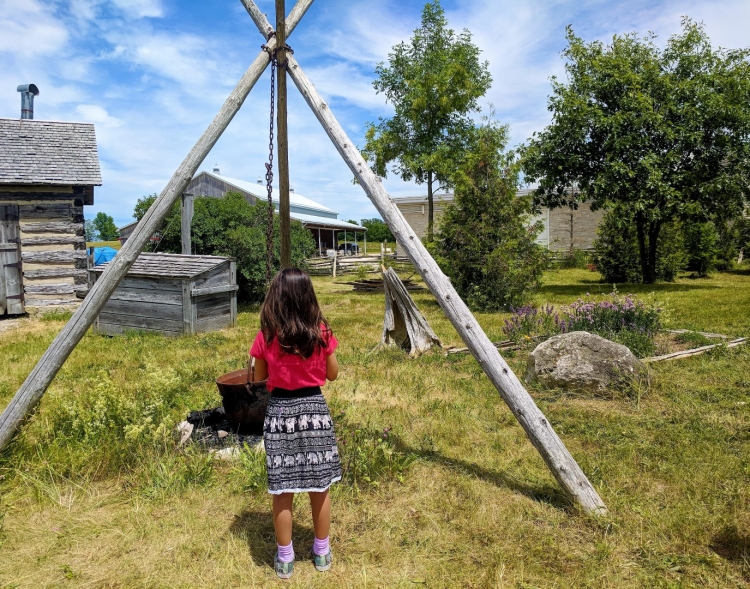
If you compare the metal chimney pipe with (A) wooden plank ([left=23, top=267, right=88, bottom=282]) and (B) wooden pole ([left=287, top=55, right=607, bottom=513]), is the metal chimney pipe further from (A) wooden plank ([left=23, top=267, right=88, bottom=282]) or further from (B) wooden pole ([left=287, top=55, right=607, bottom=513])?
(B) wooden pole ([left=287, top=55, right=607, bottom=513])

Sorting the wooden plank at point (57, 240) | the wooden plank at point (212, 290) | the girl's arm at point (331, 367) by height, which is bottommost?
the girl's arm at point (331, 367)

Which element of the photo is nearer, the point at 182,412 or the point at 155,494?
the point at 155,494

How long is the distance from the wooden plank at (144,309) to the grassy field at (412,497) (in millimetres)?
3551

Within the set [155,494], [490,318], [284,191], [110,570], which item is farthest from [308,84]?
[490,318]

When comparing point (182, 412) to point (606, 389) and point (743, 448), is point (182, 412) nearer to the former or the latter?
point (606, 389)

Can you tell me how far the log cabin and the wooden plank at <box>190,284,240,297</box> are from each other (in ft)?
16.0

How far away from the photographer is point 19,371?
7.42 meters

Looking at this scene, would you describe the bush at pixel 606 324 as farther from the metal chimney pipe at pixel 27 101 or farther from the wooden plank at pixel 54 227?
the metal chimney pipe at pixel 27 101

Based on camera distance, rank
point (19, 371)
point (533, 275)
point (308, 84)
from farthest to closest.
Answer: point (533, 275), point (19, 371), point (308, 84)

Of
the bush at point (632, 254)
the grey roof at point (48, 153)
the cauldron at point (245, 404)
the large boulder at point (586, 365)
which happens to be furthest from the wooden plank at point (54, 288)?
the bush at point (632, 254)

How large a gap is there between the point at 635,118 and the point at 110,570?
1925 cm

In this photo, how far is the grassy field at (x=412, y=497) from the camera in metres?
3.14

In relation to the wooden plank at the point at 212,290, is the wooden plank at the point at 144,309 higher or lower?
lower

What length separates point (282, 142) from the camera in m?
4.56
